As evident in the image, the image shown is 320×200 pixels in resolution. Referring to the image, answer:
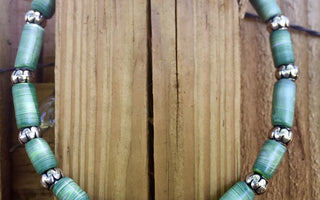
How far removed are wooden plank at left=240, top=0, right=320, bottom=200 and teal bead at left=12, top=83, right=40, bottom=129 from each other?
18.2 inches

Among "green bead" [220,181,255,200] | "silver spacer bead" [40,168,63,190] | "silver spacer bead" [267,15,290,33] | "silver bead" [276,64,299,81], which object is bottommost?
"green bead" [220,181,255,200]

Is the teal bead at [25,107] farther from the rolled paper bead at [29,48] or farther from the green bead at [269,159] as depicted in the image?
the green bead at [269,159]

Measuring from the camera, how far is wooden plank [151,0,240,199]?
1.66ft

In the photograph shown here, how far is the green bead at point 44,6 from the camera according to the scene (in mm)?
564

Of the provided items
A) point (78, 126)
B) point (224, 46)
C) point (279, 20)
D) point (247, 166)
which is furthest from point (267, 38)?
point (78, 126)

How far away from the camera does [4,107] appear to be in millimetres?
615

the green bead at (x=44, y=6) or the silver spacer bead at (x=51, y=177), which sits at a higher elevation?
the green bead at (x=44, y=6)

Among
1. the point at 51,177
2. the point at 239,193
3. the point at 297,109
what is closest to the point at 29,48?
the point at 51,177

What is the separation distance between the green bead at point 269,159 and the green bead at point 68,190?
0.34 m

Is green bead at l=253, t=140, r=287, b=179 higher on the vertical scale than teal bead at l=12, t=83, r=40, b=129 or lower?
lower

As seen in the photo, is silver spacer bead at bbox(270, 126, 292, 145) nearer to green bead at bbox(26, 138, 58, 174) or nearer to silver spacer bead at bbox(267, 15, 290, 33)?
silver spacer bead at bbox(267, 15, 290, 33)

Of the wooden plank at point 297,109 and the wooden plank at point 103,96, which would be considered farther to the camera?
the wooden plank at point 297,109

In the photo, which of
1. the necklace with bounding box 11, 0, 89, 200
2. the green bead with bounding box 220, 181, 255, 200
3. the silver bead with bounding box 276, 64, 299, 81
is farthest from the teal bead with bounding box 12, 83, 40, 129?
the silver bead with bounding box 276, 64, 299, 81

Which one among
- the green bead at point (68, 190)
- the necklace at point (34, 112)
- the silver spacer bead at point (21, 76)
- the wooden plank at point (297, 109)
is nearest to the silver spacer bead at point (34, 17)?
the necklace at point (34, 112)
